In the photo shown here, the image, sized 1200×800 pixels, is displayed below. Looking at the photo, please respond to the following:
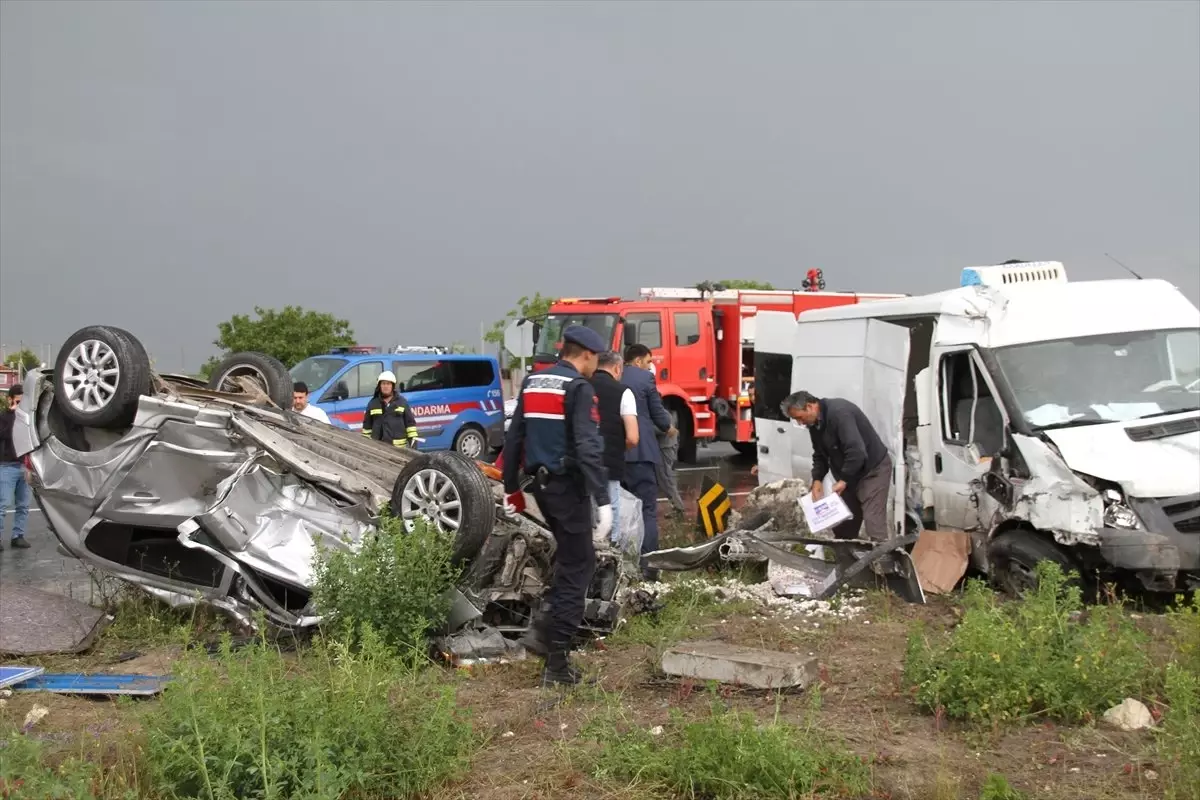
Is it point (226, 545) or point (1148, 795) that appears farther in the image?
point (226, 545)

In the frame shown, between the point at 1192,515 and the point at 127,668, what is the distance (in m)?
6.11

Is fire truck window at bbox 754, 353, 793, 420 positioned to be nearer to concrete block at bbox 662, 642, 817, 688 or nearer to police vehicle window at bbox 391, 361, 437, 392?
concrete block at bbox 662, 642, 817, 688

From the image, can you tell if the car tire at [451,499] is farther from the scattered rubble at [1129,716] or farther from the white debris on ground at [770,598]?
the scattered rubble at [1129,716]

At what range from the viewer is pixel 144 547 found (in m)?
6.95

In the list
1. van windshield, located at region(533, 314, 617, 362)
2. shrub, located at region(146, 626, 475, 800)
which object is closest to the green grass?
shrub, located at region(146, 626, 475, 800)

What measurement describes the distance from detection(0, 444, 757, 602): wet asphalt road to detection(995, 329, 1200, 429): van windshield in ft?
16.7

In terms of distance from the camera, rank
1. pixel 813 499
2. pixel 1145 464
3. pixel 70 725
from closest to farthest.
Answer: pixel 70 725
pixel 1145 464
pixel 813 499

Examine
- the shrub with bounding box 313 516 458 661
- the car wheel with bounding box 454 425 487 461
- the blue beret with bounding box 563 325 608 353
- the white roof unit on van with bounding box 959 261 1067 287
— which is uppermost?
the white roof unit on van with bounding box 959 261 1067 287

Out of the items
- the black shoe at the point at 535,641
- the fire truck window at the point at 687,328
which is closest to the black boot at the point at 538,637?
the black shoe at the point at 535,641

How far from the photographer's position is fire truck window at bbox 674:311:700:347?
16.8m

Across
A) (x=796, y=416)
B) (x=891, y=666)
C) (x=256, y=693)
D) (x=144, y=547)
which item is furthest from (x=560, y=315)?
(x=256, y=693)

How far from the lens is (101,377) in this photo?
671 cm

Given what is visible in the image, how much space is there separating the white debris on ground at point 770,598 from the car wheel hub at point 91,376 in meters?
3.41

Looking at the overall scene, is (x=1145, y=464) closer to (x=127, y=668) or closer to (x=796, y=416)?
(x=796, y=416)
